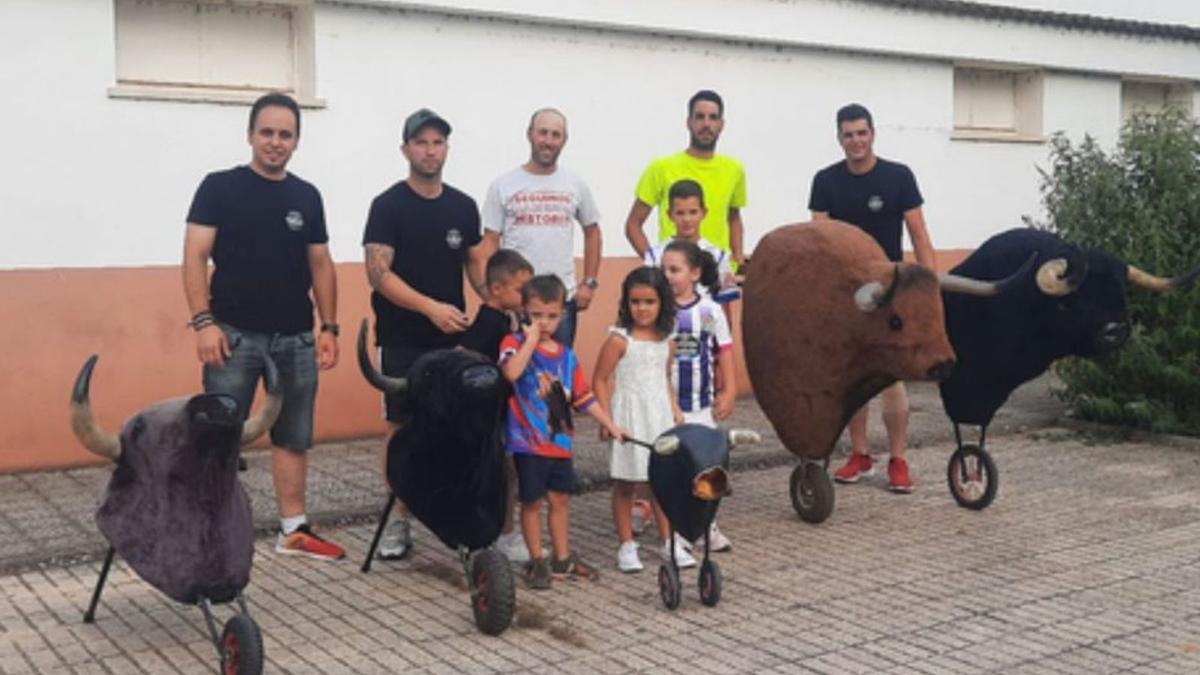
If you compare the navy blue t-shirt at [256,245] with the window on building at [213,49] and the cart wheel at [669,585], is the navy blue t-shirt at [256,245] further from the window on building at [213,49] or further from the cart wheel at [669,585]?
the window on building at [213,49]

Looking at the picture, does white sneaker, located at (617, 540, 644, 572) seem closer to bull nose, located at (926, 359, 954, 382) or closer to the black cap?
bull nose, located at (926, 359, 954, 382)

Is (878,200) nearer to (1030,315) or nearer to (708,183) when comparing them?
(708,183)

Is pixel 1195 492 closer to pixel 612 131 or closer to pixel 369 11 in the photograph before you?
pixel 612 131

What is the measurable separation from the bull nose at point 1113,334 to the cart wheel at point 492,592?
317 cm

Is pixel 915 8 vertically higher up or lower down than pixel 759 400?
higher up

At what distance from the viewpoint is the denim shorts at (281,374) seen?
6.01 meters

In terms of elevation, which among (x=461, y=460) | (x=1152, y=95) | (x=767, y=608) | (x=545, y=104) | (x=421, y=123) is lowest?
(x=767, y=608)

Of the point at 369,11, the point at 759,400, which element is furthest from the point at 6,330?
the point at 759,400

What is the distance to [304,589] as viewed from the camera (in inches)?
236

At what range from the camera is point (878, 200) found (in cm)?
759

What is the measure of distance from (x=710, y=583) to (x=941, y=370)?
1.45 m

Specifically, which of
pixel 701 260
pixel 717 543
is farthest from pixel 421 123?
pixel 717 543

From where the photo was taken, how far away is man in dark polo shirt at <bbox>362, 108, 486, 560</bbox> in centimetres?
614

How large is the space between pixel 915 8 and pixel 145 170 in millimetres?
7022
